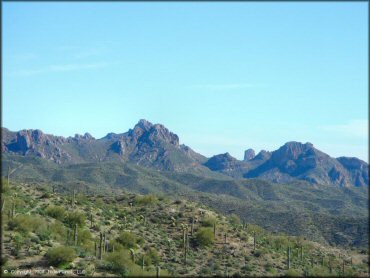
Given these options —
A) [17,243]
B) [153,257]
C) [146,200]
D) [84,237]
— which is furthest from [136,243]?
[146,200]

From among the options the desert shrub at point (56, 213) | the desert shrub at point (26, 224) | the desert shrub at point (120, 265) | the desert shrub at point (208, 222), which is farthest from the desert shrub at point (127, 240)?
the desert shrub at point (208, 222)

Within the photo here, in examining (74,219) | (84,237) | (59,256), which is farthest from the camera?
(74,219)

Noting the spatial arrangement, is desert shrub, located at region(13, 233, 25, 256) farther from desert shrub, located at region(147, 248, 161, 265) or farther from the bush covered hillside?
desert shrub, located at region(147, 248, 161, 265)

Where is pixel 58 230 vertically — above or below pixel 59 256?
above

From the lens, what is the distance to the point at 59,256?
111 feet

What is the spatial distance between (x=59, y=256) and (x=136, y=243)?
14.5 meters

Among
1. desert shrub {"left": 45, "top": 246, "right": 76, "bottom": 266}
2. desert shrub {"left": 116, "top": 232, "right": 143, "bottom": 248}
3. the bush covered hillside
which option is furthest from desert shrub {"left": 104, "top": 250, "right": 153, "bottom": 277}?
desert shrub {"left": 116, "top": 232, "right": 143, "bottom": 248}

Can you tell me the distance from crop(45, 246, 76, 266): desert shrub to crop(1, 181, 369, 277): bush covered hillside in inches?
2.8

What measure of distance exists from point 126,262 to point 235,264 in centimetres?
1466

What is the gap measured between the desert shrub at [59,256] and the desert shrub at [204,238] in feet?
65.9

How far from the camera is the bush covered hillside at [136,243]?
3447cm

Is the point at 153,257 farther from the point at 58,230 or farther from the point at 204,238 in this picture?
the point at 204,238

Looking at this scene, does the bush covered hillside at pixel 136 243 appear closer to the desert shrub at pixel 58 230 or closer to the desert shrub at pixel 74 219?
the desert shrub at pixel 74 219

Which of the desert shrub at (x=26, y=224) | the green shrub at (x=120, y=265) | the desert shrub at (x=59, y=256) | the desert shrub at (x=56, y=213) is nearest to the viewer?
the desert shrub at (x=59, y=256)
